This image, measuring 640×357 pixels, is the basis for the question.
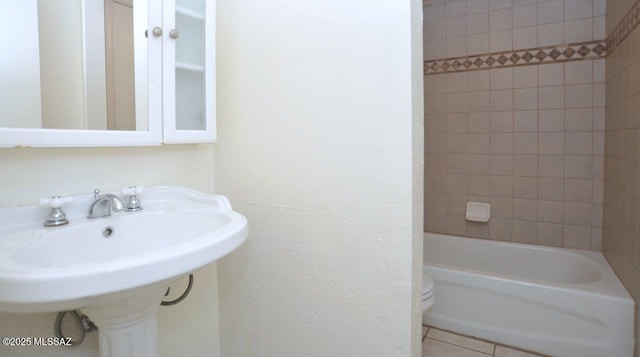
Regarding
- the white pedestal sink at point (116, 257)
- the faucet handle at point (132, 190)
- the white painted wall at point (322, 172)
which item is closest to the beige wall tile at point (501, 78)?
the white painted wall at point (322, 172)

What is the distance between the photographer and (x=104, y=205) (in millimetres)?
928

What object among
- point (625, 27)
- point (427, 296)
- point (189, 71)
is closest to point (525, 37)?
point (625, 27)

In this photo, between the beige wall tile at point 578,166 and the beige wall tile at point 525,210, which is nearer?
the beige wall tile at point 578,166

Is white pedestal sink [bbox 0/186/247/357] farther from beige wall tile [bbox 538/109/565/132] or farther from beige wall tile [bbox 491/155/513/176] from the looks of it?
beige wall tile [bbox 538/109/565/132]

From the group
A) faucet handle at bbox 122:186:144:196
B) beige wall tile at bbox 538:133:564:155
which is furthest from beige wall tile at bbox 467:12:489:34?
faucet handle at bbox 122:186:144:196

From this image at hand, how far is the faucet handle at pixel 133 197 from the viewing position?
0.98m

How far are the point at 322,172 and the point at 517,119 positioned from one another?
1.88 meters

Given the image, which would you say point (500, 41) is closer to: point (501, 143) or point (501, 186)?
point (501, 143)

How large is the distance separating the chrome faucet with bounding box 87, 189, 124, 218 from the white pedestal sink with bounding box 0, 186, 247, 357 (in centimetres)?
2

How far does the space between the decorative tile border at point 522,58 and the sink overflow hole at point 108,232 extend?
2.38m

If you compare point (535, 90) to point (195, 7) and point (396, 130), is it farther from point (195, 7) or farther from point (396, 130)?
point (195, 7)

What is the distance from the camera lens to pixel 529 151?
2.28 metres

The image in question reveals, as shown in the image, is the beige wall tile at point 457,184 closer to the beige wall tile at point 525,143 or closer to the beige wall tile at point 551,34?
the beige wall tile at point 525,143

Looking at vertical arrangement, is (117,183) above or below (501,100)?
below
